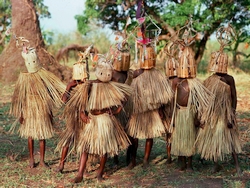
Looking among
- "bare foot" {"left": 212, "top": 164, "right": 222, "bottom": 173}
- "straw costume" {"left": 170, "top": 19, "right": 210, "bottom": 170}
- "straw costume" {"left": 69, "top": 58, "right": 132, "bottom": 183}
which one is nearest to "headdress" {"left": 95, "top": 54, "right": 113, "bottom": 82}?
"straw costume" {"left": 69, "top": 58, "right": 132, "bottom": 183}

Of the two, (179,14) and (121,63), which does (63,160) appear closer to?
(121,63)

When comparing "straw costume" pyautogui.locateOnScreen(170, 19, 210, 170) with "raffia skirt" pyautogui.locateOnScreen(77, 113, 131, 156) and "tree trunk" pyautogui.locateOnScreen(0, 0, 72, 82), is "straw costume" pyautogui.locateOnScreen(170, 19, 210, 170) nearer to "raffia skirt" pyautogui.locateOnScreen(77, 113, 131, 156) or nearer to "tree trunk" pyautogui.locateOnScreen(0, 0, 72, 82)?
"raffia skirt" pyautogui.locateOnScreen(77, 113, 131, 156)

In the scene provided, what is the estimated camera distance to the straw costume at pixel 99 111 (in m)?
4.12

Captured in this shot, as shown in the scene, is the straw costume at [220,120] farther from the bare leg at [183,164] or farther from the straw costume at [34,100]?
the straw costume at [34,100]

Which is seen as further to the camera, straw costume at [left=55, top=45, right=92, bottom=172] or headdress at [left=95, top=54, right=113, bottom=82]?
straw costume at [left=55, top=45, right=92, bottom=172]

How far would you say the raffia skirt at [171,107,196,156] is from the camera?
450 cm

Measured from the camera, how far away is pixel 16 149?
5613 mm

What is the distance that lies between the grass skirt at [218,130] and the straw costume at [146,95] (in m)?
0.48

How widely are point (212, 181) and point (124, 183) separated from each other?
2.98 feet

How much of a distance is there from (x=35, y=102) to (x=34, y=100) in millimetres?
25

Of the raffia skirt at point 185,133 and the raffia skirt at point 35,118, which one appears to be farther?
the raffia skirt at point 35,118

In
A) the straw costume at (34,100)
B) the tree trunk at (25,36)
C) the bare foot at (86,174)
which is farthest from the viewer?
the tree trunk at (25,36)

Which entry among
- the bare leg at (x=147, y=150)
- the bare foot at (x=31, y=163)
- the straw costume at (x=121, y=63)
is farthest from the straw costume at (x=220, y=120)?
the bare foot at (x=31, y=163)

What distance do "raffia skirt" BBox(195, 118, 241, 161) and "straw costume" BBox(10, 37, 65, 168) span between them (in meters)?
1.65
